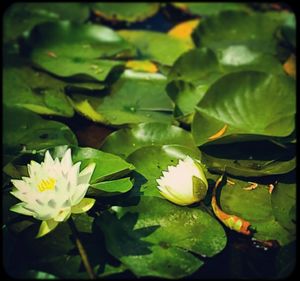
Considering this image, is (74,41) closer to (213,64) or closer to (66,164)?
(213,64)

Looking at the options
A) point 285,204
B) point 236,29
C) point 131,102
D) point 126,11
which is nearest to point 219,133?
point 285,204

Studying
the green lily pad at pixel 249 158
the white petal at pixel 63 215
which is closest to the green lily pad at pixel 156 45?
the green lily pad at pixel 249 158

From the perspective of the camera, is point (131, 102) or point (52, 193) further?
point (131, 102)

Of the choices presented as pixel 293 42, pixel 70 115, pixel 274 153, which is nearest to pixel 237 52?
pixel 293 42

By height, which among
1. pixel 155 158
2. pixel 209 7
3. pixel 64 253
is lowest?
pixel 64 253

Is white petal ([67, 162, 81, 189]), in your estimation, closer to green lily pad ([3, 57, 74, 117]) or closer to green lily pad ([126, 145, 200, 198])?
green lily pad ([126, 145, 200, 198])

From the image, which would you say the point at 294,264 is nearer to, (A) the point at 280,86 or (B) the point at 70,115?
(A) the point at 280,86

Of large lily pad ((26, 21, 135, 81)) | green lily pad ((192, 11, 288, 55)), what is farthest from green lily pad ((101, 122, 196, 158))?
green lily pad ((192, 11, 288, 55))
